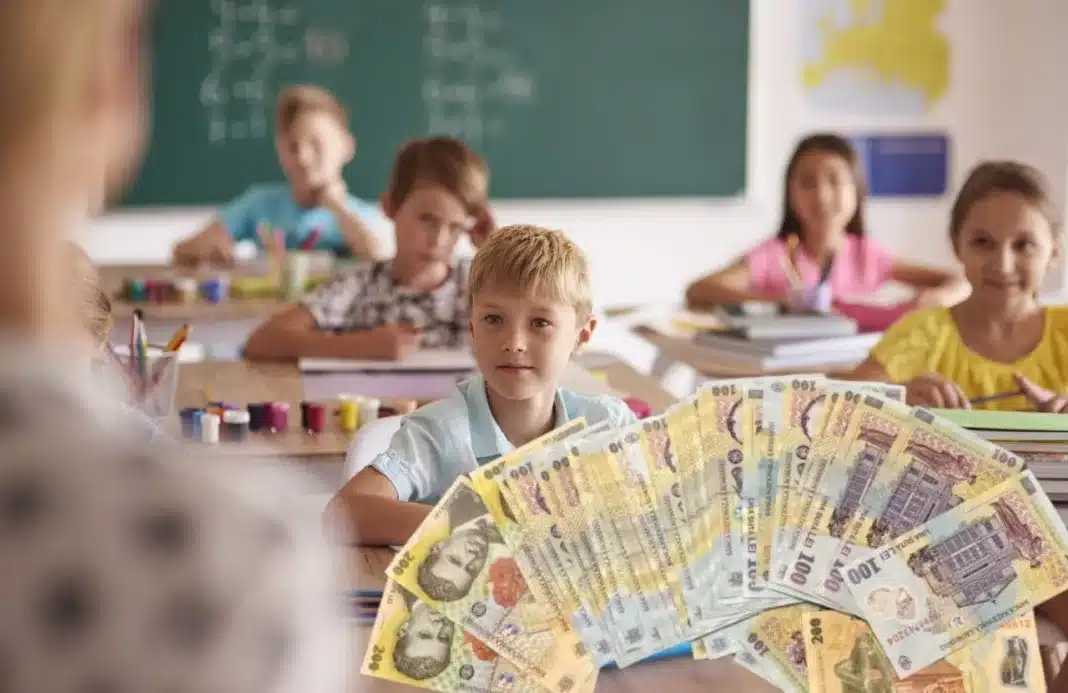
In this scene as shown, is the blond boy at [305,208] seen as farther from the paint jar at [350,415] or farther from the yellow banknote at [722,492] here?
the yellow banknote at [722,492]

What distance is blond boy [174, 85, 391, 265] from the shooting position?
4.99 meters

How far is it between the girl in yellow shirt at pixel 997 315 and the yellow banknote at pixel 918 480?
1187 mm

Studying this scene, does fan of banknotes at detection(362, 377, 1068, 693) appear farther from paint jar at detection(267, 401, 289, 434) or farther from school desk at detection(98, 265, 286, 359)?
school desk at detection(98, 265, 286, 359)

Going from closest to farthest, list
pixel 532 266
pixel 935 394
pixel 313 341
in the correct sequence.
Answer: pixel 532 266 → pixel 935 394 → pixel 313 341

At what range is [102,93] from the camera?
62cm

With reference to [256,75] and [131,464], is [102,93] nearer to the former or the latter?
[131,464]

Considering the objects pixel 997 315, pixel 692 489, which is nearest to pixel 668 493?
pixel 692 489

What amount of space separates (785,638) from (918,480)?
23 cm

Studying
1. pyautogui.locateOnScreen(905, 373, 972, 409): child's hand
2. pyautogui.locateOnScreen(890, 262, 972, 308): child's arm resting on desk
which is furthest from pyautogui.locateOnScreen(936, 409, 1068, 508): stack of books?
pyautogui.locateOnScreen(890, 262, 972, 308): child's arm resting on desk

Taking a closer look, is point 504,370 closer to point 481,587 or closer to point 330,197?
point 481,587

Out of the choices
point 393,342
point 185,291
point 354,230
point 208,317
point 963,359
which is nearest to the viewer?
point 963,359

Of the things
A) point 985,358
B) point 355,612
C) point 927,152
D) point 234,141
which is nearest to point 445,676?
point 355,612

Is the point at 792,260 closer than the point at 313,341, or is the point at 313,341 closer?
the point at 313,341

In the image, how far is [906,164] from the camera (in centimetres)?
689
